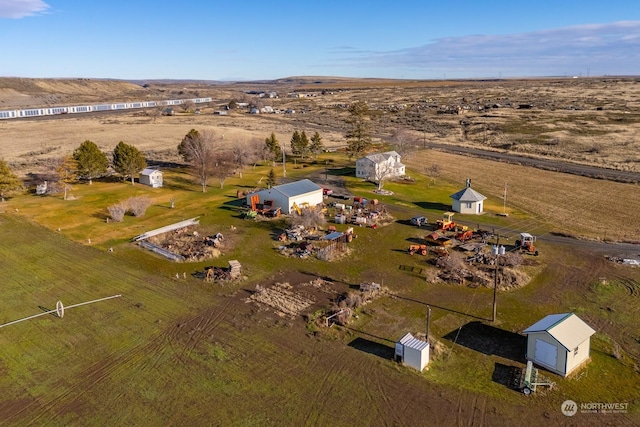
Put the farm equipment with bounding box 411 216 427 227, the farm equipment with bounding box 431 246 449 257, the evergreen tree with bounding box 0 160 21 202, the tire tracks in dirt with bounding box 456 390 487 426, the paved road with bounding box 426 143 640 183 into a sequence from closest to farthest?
1. the tire tracks in dirt with bounding box 456 390 487 426
2. the farm equipment with bounding box 431 246 449 257
3. the farm equipment with bounding box 411 216 427 227
4. the evergreen tree with bounding box 0 160 21 202
5. the paved road with bounding box 426 143 640 183

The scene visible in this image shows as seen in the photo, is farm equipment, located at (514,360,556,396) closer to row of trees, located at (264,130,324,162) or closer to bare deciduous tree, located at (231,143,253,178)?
bare deciduous tree, located at (231,143,253,178)

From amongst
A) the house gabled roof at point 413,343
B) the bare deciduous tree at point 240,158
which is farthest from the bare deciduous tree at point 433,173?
the house gabled roof at point 413,343

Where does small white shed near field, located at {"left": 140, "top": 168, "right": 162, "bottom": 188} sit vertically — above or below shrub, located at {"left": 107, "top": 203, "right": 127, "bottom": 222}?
above

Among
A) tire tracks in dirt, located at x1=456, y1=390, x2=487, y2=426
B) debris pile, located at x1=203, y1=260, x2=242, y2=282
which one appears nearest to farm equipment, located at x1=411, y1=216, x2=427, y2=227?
debris pile, located at x1=203, y1=260, x2=242, y2=282

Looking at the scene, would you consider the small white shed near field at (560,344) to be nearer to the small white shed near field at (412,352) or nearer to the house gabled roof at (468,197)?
the small white shed near field at (412,352)

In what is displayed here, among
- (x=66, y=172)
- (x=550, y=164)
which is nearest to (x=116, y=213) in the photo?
(x=66, y=172)

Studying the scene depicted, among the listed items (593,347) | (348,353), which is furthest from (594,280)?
(348,353)

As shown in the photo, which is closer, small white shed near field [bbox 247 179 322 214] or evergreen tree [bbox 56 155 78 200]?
small white shed near field [bbox 247 179 322 214]
